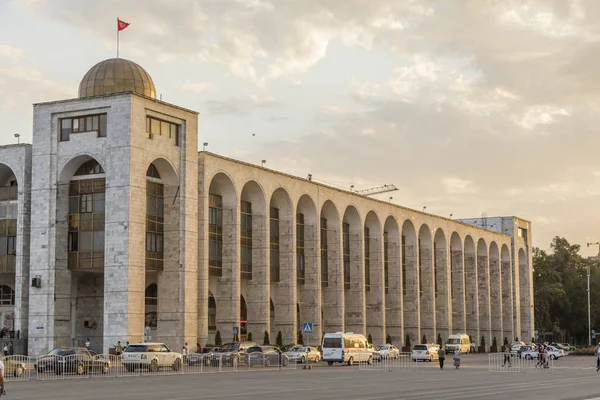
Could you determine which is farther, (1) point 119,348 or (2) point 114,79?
(2) point 114,79

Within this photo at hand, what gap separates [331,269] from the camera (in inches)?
3196

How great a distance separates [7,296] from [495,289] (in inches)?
2787

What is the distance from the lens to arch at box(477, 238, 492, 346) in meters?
113

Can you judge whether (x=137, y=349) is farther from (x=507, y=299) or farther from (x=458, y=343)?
(x=507, y=299)

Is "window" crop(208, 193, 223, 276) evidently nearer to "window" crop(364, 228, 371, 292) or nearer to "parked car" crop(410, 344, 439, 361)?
"parked car" crop(410, 344, 439, 361)

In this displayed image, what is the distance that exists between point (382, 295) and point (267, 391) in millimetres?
60692

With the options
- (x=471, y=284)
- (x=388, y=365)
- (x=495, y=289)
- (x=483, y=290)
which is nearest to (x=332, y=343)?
(x=388, y=365)

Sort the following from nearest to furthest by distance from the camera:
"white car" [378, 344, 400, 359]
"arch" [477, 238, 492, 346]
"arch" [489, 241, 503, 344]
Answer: "white car" [378, 344, 400, 359], "arch" [477, 238, 492, 346], "arch" [489, 241, 503, 344]

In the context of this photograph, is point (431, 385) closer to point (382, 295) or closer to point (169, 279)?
point (169, 279)

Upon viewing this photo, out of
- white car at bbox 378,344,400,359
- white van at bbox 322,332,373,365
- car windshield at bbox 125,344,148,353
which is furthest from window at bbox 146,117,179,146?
white car at bbox 378,344,400,359

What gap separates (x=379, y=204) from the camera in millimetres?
89312

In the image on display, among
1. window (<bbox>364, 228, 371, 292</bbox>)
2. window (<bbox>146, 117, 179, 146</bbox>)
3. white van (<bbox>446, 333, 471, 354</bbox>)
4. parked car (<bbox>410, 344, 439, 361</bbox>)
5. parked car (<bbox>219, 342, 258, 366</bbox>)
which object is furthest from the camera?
white van (<bbox>446, 333, 471, 354</bbox>)

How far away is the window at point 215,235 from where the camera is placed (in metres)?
64.8

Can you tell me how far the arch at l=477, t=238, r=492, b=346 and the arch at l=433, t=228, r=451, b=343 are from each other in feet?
37.0
